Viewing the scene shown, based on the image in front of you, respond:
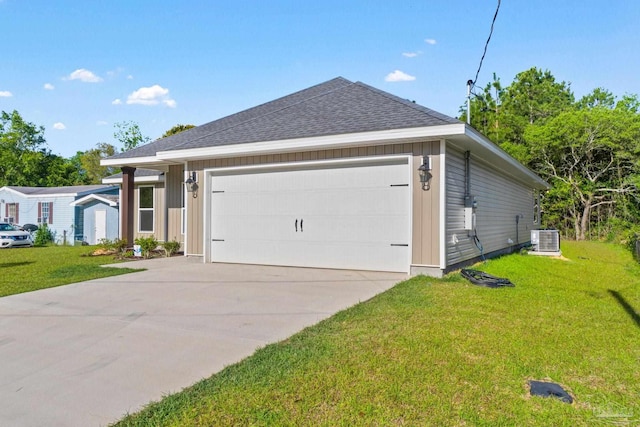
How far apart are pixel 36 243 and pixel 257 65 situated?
1322cm

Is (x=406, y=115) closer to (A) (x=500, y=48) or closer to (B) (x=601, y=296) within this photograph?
(A) (x=500, y=48)

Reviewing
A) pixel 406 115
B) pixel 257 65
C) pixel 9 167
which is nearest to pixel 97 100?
pixel 257 65

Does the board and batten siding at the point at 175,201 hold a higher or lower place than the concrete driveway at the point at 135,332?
higher

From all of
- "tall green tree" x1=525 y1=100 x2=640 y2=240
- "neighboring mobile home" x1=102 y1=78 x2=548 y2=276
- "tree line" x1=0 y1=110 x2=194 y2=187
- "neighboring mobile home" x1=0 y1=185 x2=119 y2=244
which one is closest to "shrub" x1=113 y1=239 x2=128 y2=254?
"neighboring mobile home" x1=102 y1=78 x2=548 y2=276

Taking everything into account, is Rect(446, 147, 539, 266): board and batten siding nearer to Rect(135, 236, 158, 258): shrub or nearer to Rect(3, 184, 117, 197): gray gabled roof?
Rect(135, 236, 158, 258): shrub

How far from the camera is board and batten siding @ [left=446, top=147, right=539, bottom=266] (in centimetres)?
745

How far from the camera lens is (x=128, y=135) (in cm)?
3375

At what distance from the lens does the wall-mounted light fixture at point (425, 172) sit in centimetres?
703

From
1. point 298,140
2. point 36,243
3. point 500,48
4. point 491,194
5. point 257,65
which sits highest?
point 257,65

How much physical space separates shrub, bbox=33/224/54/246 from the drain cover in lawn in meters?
20.4

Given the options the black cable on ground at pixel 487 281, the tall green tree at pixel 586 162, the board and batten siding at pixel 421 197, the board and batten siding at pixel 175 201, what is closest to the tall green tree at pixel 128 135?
the board and batten siding at pixel 175 201

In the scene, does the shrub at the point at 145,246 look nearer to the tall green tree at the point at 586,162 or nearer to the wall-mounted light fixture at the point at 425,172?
the wall-mounted light fixture at the point at 425,172

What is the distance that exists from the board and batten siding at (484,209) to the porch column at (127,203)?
922 centimetres

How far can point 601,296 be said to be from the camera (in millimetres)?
5660
